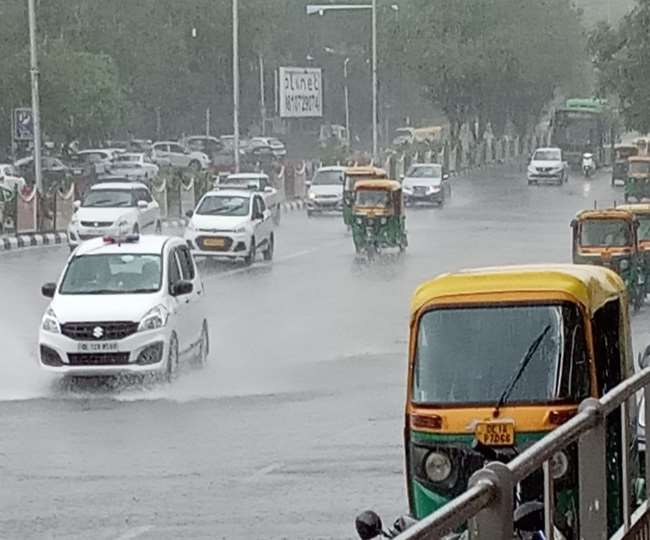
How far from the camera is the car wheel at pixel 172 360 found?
20109 mm

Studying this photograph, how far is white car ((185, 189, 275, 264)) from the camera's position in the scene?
1506 inches

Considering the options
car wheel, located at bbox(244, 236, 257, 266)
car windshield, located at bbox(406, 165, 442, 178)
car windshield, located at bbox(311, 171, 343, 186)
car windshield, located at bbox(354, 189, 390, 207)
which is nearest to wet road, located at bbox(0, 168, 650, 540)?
car wheel, located at bbox(244, 236, 257, 266)

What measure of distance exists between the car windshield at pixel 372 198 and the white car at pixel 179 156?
41027mm

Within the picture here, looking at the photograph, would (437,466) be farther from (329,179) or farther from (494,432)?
(329,179)

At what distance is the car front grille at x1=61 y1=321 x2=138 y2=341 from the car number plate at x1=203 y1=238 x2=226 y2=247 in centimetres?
1841

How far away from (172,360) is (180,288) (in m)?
0.86

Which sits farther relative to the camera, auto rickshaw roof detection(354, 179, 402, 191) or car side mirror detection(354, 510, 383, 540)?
auto rickshaw roof detection(354, 179, 402, 191)

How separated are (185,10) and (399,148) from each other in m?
13.6

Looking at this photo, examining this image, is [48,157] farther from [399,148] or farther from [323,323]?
[323,323]

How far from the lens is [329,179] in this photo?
59.8 meters

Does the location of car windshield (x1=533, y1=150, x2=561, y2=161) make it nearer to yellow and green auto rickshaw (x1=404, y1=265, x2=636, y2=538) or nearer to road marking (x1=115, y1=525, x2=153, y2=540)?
road marking (x1=115, y1=525, x2=153, y2=540)

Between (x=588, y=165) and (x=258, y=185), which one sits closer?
(x=258, y=185)

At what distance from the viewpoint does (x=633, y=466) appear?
8227mm

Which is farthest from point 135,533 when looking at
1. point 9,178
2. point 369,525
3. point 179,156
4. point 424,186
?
point 179,156
